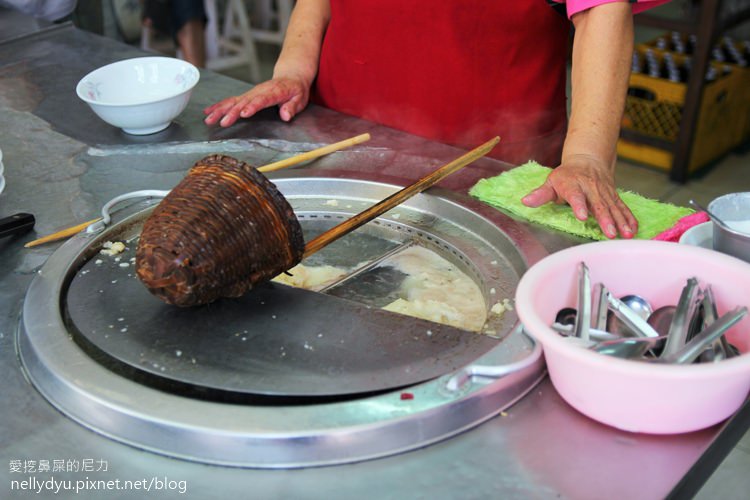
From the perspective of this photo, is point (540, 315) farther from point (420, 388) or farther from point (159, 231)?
point (159, 231)

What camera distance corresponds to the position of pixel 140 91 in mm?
1925

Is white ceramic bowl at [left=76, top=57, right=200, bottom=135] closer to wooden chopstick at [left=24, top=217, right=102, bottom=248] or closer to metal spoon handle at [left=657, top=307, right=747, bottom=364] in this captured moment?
wooden chopstick at [left=24, top=217, right=102, bottom=248]

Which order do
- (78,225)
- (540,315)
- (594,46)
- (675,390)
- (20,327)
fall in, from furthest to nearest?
(594,46) → (78,225) → (20,327) → (540,315) → (675,390)

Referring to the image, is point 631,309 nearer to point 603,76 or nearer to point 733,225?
point 733,225

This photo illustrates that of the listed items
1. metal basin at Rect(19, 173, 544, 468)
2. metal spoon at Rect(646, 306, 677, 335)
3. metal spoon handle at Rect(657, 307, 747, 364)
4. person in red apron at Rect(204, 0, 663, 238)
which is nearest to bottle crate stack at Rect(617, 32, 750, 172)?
person in red apron at Rect(204, 0, 663, 238)

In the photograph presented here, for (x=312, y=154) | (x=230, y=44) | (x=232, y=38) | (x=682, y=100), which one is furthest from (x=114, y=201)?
(x=232, y=38)

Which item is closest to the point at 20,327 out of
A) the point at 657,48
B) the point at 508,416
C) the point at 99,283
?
the point at 99,283

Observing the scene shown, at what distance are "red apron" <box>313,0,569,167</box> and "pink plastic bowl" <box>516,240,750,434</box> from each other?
2.93 feet

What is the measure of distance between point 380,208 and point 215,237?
33cm

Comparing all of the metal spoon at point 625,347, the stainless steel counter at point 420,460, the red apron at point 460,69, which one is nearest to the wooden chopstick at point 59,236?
the stainless steel counter at point 420,460

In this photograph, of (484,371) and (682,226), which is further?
(682,226)

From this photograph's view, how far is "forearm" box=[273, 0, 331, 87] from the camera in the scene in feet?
6.85

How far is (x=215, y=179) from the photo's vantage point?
3.59 feet

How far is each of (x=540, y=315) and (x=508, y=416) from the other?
138mm
